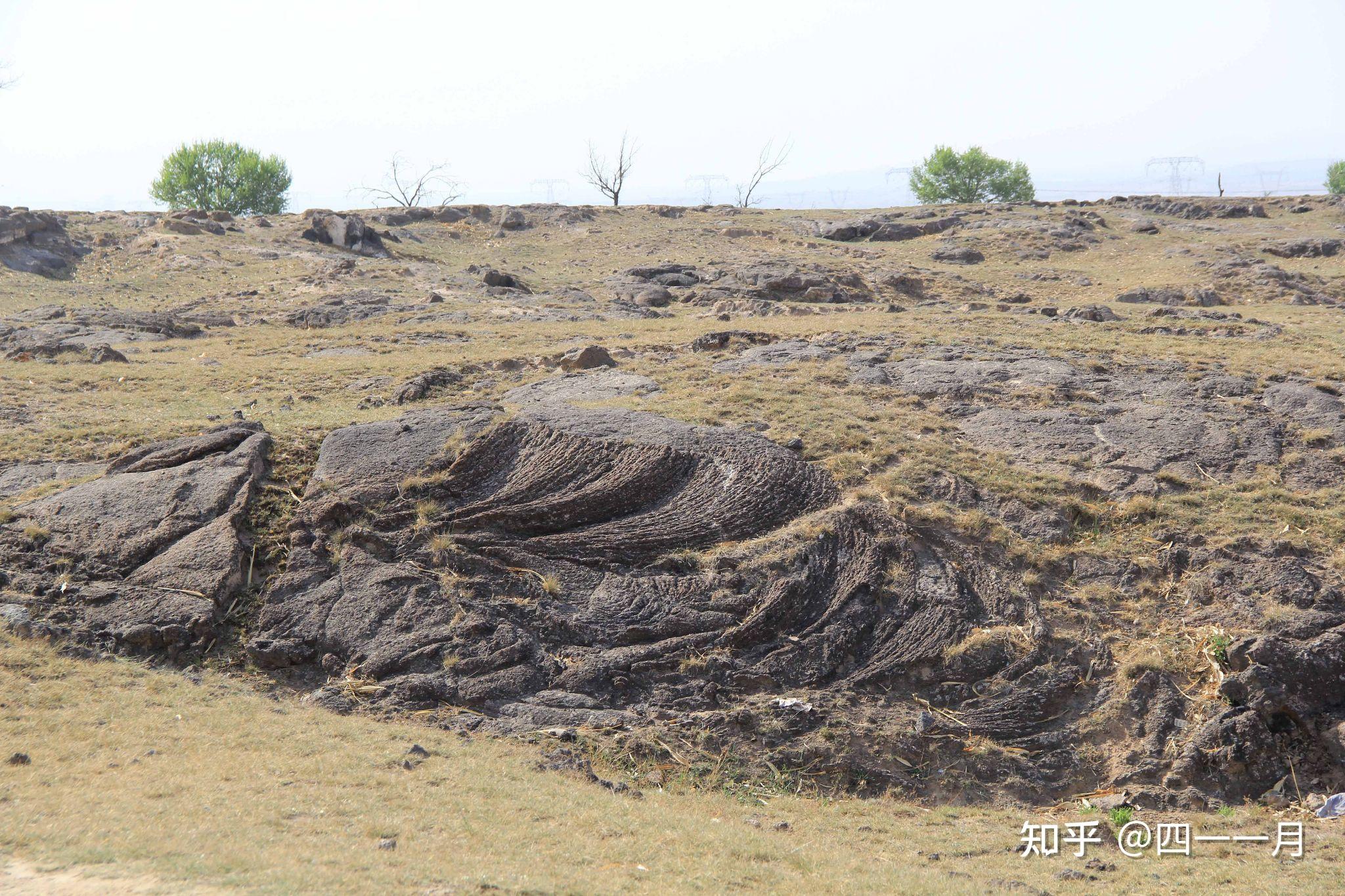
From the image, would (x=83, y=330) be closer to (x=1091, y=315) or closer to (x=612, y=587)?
(x=612, y=587)

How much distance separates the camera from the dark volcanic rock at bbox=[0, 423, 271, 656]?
26.5 ft

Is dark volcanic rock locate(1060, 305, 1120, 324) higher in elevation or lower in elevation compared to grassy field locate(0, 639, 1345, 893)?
higher

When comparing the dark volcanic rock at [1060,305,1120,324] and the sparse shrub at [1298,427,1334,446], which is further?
the dark volcanic rock at [1060,305,1120,324]

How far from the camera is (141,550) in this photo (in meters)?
8.80

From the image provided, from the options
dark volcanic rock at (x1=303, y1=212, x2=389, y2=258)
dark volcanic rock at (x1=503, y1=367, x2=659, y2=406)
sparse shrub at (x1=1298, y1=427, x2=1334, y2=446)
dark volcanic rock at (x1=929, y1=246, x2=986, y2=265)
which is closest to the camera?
sparse shrub at (x1=1298, y1=427, x2=1334, y2=446)

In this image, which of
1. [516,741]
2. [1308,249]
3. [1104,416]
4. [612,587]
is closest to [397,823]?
[516,741]

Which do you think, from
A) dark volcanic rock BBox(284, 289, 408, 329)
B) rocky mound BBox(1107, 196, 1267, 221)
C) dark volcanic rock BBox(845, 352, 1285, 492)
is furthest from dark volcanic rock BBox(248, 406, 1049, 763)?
rocky mound BBox(1107, 196, 1267, 221)

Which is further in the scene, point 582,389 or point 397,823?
point 582,389

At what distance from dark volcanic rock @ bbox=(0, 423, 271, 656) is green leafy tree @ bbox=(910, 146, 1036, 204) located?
67653 millimetres

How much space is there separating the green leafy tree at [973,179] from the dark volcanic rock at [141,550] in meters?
67.7

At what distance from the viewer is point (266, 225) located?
125 ft

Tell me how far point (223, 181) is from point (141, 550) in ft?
195

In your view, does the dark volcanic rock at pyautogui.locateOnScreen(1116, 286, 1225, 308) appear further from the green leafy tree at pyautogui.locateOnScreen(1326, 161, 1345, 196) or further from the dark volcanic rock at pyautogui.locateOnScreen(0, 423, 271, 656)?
the green leafy tree at pyautogui.locateOnScreen(1326, 161, 1345, 196)

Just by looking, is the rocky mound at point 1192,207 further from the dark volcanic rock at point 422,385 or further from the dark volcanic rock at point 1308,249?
the dark volcanic rock at point 422,385
